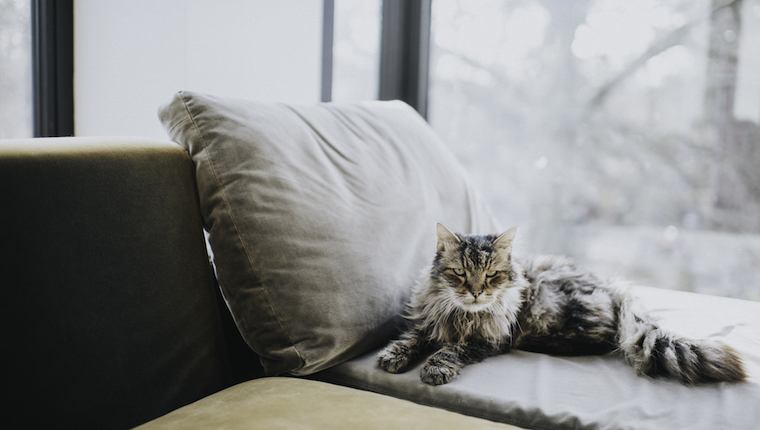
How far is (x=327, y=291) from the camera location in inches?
42.5

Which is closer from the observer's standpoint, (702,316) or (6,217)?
(6,217)

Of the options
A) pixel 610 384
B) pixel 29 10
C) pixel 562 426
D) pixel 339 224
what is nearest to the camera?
pixel 562 426

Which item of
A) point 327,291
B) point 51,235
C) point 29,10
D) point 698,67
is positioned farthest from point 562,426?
point 698,67

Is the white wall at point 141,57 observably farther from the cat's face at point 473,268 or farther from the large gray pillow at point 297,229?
the cat's face at point 473,268

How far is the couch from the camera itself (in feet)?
2.60

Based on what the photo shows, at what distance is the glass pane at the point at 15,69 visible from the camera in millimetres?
1396

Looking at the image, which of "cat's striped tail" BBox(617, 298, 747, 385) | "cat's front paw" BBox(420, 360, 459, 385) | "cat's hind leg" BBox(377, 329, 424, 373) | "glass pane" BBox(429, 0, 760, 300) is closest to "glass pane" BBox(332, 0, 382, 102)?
"glass pane" BBox(429, 0, 760, 300)

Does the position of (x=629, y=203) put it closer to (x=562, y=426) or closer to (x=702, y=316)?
(x=702, y=316)

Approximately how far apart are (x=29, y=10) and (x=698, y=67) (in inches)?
104

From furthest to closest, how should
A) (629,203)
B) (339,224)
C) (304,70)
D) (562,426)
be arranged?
1. (629,203)
2. (304,70)
3. (339,224)
4. (562,426)

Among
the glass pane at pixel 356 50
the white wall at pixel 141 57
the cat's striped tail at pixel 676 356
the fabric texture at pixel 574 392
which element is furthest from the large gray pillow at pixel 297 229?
the glass pane at pixel 356 50

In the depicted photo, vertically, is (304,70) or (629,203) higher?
(304,70)

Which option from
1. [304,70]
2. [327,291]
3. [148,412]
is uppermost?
[304,70]

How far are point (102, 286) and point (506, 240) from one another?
3.24 feet
